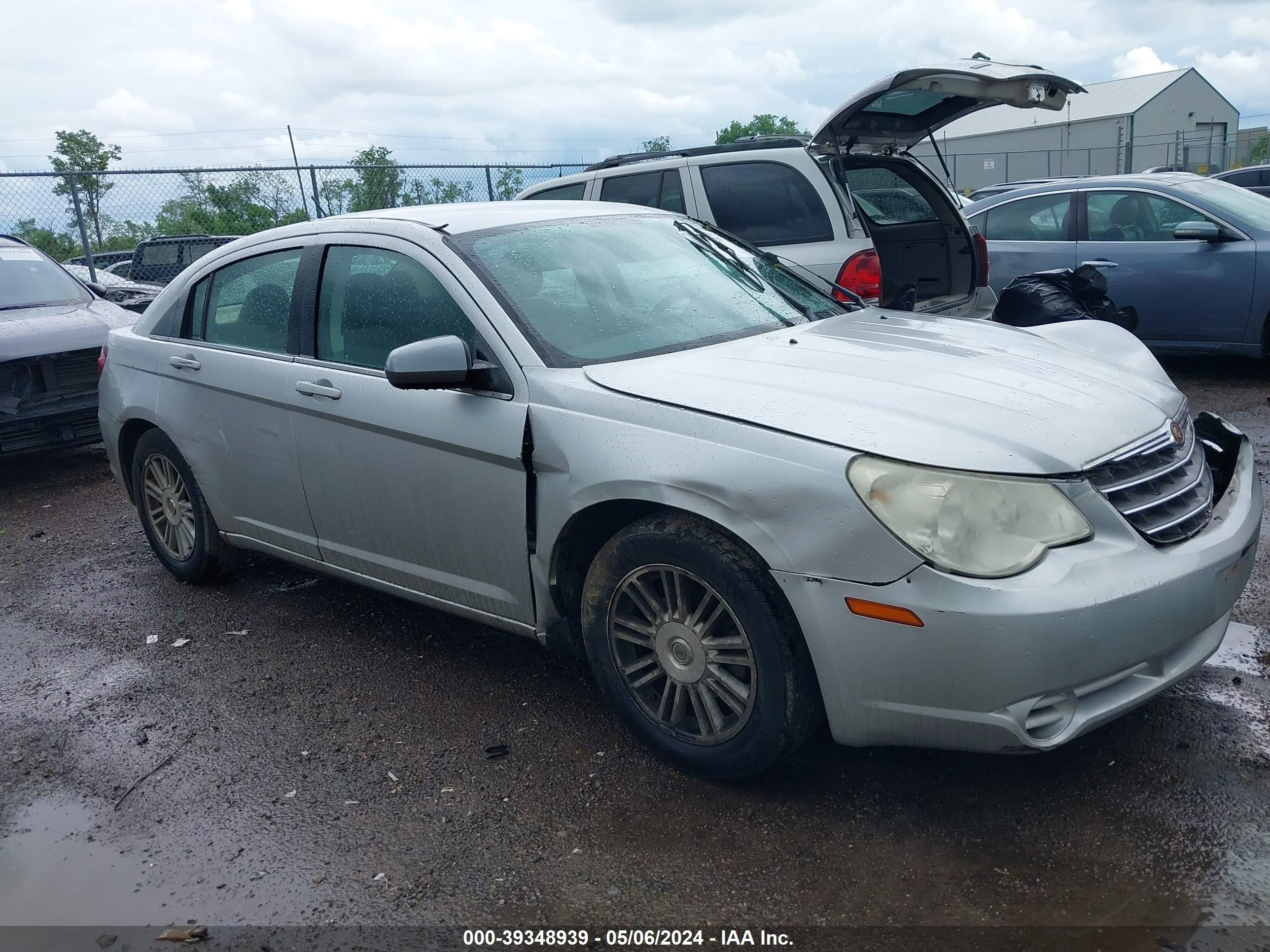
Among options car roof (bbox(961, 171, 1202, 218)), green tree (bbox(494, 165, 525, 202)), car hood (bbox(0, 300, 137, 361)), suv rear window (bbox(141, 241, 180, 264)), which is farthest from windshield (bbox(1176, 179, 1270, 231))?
suv rear window (bbox(141, 241, 180, 264))

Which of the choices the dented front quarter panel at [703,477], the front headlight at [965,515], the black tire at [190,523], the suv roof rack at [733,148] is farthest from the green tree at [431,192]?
the front headlight at [965,515]

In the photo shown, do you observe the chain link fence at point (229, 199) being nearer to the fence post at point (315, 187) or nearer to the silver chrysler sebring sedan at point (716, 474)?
the fence post at point (315, 187)

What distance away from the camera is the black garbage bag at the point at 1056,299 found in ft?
22.0

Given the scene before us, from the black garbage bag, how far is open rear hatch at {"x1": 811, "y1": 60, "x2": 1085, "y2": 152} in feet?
3.57

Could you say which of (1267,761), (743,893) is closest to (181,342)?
(743,893)

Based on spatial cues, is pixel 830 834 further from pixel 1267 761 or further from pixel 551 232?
pixel 551 232

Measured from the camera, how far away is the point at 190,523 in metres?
5.01

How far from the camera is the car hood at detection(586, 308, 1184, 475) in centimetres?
271

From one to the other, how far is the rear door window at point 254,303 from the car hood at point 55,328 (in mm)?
2985

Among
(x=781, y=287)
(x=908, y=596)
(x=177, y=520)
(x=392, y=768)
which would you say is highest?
(x=781, y=287)

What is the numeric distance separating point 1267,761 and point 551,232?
2904 mm

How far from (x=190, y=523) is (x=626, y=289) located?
100 inches

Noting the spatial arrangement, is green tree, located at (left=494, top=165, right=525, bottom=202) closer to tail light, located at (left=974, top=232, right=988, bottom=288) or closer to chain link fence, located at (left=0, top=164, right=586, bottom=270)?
chain link fence, located at (left=0, top=164, right=586, bottom=270)

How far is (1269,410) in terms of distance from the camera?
712 cm
